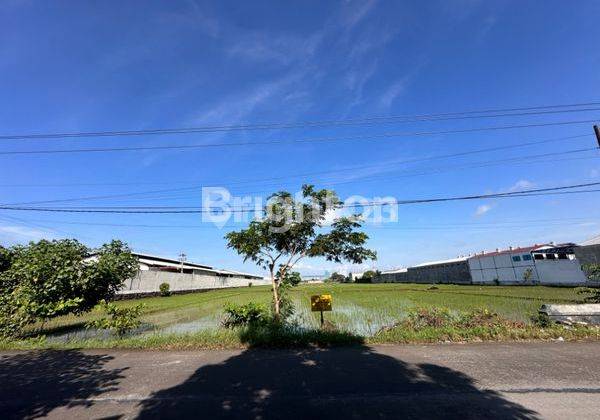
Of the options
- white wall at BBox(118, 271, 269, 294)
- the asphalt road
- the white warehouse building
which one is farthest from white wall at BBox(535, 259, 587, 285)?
white wall at BBox(118, 271, 269, 294)

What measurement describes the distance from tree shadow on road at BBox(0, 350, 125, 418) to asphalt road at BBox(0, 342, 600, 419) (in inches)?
0.8

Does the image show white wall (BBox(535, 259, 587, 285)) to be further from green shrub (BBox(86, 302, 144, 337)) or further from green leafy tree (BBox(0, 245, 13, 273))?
green leafy tree (BBox(0, 245, 13, 273))

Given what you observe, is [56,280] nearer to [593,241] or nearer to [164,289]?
[164,289]

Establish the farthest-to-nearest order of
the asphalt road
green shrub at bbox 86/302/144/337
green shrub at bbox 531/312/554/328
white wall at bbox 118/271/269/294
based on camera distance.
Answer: white wall at bbox 118/271/269/294, green shrub at bbox 86/302/144/337, green shrub at bbox 531/312/554/328, the asphalt road

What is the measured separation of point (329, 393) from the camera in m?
5.25

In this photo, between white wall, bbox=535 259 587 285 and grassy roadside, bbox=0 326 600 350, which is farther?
white wall, bbox=535 259 587 285

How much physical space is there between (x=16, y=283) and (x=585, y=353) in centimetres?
1944

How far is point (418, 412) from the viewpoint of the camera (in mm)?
4535

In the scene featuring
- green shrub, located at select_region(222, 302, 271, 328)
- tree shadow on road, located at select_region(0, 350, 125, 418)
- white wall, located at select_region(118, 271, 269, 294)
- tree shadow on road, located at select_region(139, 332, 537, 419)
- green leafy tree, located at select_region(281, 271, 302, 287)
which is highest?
white wall, located at select_region(118, 271, 269, 294)

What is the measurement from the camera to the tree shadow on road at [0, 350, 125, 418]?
5309 mm

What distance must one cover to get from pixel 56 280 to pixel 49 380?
24.6 ft

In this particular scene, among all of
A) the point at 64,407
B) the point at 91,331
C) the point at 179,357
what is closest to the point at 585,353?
the point at 179,357

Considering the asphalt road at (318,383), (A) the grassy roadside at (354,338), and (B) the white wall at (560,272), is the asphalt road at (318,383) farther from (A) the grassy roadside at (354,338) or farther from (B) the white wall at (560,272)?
(B) the white wall at (560,272)

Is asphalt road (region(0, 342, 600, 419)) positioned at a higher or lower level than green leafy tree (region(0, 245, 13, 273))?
lower
